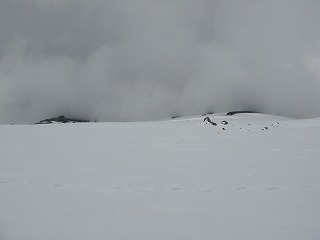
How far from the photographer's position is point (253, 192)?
212 inches

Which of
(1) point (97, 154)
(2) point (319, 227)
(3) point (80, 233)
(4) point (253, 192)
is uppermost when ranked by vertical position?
(1) point (97, 154)

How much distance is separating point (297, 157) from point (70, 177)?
7377mm

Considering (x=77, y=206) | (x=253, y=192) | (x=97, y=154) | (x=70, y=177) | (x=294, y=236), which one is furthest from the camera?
(x=97, y=154)

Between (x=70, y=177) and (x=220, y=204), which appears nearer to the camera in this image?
(x=220, y=204)

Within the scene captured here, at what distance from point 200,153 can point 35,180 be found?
6.16 m

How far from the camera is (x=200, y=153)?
426 inches

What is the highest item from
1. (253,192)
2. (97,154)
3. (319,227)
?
(97,154)

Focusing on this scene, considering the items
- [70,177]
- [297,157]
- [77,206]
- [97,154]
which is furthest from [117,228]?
[297,157]

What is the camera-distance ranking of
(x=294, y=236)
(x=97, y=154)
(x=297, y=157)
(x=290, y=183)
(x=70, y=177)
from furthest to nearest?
(x=97, y=154), (x=297, y=157), (x=70, y=177), (x=290, y=183), (x=294, y=236)

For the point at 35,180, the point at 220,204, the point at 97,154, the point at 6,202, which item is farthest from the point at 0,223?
the point at 97,154

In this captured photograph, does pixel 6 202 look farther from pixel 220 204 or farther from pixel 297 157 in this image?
pixel 297 157

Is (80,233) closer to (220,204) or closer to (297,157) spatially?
(220,204)

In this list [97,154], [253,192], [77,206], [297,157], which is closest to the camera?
[77,206]

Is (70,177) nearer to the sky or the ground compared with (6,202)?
nearer to the sky
